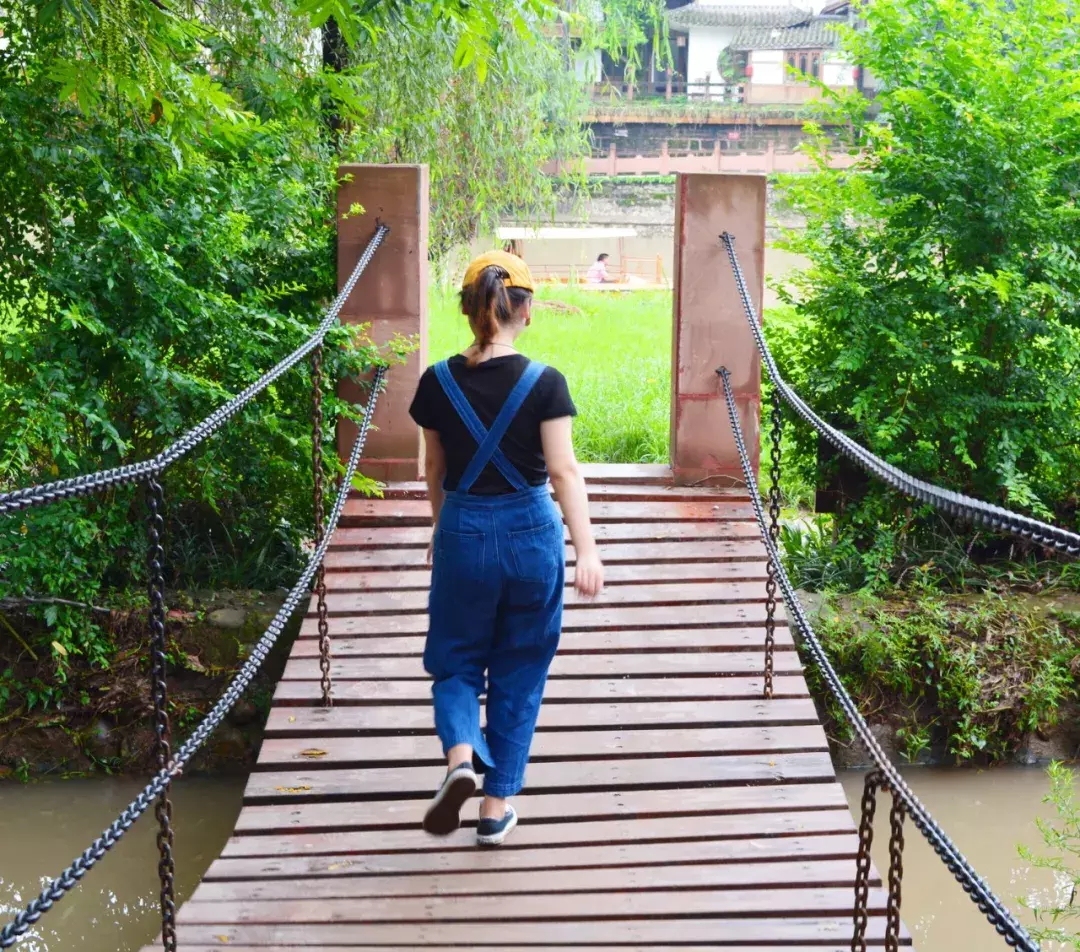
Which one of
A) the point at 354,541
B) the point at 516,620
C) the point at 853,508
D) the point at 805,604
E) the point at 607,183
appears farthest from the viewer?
the point at 607,183

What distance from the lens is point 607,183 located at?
36406 millimetres

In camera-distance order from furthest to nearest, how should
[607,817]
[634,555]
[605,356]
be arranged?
[605,356] < [634,555] < [607,817]

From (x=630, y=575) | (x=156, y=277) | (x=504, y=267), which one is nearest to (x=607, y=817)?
(x=630, y=575)

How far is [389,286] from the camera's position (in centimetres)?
659

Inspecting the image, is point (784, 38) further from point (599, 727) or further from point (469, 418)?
point (469, 418)

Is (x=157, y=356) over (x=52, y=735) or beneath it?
over

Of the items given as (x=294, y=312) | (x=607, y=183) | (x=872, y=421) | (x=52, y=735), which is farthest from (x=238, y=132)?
(x=607, y=183)

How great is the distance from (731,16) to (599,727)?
39.7m

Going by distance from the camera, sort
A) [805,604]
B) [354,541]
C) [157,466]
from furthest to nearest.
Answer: [805,604]
[354,541]
[157,466]

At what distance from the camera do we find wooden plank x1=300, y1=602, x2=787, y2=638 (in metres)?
5.57

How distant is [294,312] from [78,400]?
51.2 inches

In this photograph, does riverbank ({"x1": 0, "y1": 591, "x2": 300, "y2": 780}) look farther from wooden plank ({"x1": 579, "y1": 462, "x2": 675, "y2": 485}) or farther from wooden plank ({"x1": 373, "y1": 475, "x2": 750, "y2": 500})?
wooden plank ({"x1": 579, "y1": 462, "x2": 675, "y2": 485})

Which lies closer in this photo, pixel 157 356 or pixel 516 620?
pixel 516 620

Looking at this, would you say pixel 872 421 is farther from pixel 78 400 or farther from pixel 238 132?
pixel 78 400
